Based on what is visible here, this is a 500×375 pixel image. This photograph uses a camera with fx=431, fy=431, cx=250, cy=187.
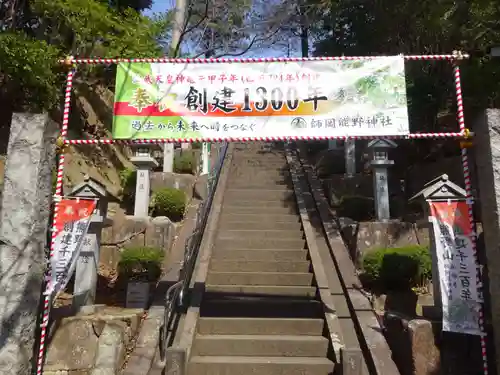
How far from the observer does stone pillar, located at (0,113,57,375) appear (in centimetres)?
488

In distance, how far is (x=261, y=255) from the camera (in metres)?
8.95

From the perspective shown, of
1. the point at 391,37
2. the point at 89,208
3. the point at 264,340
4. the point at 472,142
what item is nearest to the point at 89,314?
the point at 89,208

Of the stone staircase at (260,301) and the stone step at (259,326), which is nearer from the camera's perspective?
the stone staircase at (260,301)

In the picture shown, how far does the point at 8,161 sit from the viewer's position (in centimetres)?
516

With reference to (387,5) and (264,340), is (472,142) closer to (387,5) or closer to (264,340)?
(264,340)

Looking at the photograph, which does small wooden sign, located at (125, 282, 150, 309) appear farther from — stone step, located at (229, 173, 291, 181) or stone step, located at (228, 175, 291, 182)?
stone step, located at (229, 173, 291, 181)

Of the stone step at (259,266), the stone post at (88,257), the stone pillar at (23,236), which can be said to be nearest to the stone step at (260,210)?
the stone step at (259,266)

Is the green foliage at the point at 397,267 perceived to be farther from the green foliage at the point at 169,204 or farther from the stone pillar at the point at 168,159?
the stone pillar at the point at 168,159

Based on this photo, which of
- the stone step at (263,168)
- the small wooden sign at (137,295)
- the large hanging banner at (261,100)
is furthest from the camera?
the stone step at (263,168)

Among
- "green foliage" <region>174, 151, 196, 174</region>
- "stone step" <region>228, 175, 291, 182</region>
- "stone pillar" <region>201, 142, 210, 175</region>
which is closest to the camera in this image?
"green foliage" <region>174, 151, 196, 174</region>

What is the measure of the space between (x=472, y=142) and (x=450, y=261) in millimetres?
1613

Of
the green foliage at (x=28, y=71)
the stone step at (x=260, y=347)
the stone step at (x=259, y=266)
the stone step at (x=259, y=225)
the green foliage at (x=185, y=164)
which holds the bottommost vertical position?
the stone step at (x=260, y=347)

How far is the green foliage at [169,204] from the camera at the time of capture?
1141 cm

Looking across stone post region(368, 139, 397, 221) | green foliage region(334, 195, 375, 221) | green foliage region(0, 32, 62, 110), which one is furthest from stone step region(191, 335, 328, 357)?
green foliage region(0, 32, 62, 110)
